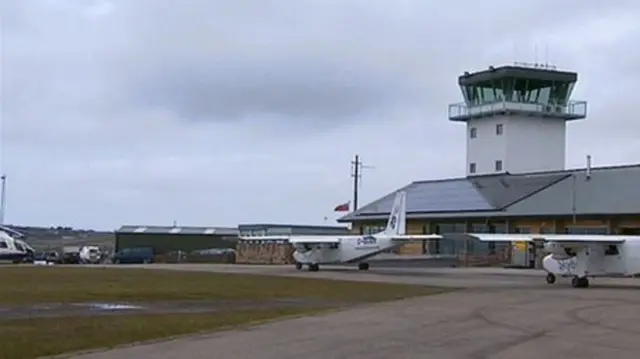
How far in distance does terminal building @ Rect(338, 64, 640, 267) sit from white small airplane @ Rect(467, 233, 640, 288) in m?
22.6

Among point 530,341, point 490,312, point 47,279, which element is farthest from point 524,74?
point 530,341

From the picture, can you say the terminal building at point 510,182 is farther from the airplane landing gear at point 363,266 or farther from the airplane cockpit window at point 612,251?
the airplane cockpit window at point 612,251

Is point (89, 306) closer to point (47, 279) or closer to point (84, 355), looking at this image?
point (84, 355)

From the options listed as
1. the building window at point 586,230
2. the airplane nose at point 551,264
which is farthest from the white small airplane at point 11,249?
the airplane nose at point 551,264

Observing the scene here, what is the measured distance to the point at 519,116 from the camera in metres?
84.1

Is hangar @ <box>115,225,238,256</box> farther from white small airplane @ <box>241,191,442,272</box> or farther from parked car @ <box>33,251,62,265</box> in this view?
white small airplane @ <box>241,191,442,272</box>

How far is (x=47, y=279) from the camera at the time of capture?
141 ft

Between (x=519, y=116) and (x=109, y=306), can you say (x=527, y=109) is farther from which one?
(x=109, y=306)

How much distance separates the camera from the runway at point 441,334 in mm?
16656

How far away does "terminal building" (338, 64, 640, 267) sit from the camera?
69.3 meters

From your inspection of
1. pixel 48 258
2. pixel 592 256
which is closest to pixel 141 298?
pixel 592 256

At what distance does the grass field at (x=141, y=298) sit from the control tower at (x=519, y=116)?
42773 millimetres

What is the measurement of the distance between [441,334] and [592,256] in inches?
972

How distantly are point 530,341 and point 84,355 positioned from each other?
7837 mm
